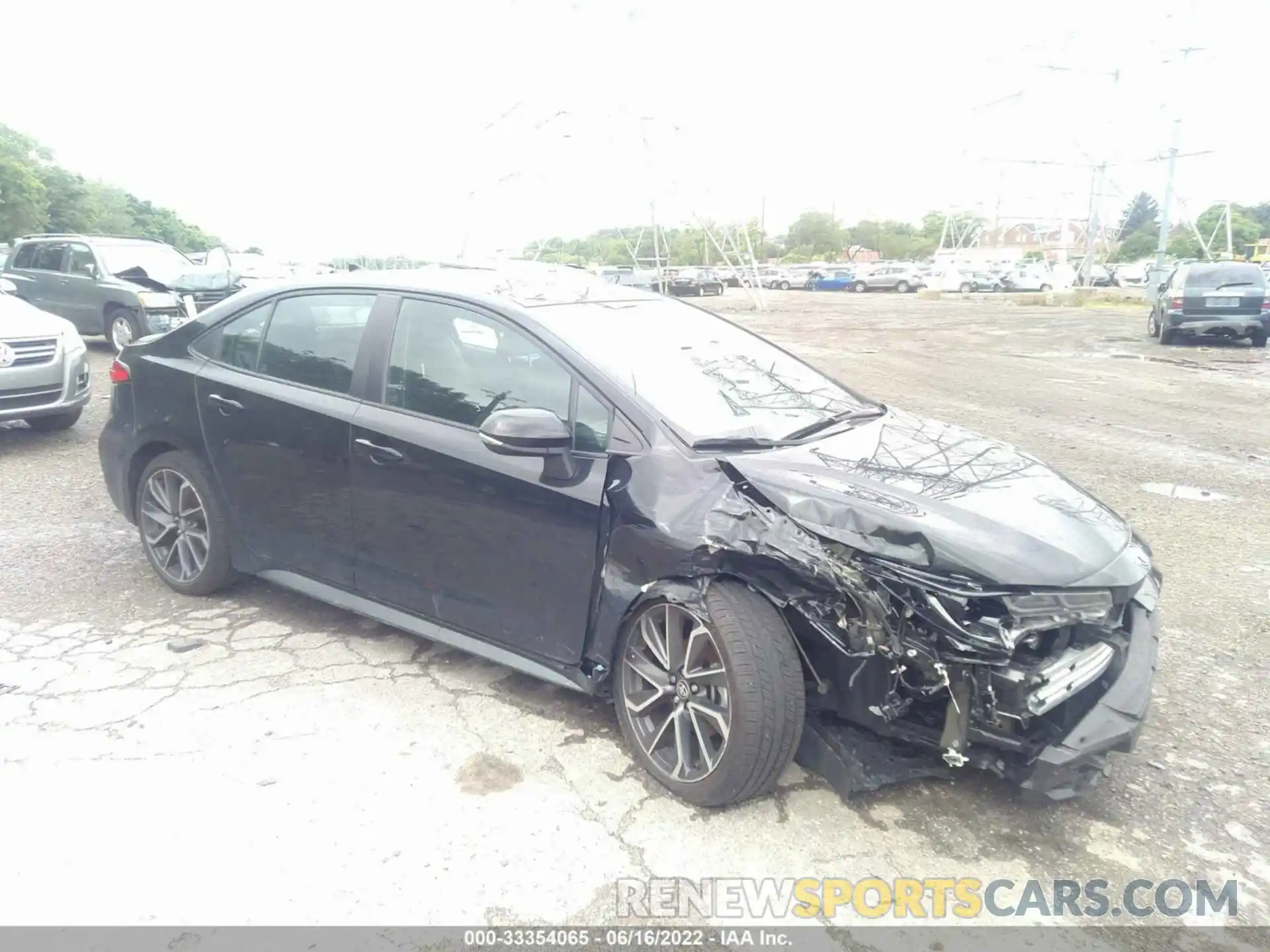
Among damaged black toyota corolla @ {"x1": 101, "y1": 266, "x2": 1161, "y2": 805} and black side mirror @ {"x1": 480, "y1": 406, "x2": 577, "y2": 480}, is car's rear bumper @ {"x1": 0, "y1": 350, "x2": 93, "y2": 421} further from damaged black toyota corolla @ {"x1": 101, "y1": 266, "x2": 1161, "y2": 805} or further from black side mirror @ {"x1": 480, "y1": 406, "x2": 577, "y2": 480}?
black side mirror @ {"x1": 480, "y1": 406, "x2": 577, "y2": 480}

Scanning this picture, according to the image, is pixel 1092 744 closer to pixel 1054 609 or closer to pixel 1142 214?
pixel 1054 609

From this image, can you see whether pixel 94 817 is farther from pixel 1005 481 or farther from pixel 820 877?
pixel 1005 481

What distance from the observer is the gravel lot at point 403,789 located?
2645mm

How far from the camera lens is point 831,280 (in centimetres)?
5219

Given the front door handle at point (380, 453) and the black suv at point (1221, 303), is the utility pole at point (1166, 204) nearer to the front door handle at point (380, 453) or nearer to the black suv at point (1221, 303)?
the black suv at point (1221, 303)

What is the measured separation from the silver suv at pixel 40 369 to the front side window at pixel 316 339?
448cm

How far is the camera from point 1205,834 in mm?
2885

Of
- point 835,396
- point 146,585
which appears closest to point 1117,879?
point 835,396

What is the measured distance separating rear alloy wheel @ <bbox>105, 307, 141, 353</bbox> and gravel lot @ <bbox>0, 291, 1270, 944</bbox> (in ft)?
28.8

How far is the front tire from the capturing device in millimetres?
4363

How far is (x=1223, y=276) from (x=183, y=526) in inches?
710

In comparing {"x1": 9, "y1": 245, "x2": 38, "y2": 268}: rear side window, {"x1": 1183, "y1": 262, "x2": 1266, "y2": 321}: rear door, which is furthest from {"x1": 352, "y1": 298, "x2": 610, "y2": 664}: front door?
{"x1": 1183, "y1": 262, "x2": 1266, "y2": 321}: rear door

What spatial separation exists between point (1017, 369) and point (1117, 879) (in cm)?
1251

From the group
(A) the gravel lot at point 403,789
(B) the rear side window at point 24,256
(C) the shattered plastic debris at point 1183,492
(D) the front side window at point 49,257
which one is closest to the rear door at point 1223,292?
(C) the shattered plastic debris at point 1183,492
